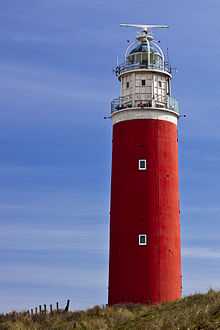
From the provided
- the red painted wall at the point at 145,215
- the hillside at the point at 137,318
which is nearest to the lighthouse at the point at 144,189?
the red painted wall at the point at 145,215

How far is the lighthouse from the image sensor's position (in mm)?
31094

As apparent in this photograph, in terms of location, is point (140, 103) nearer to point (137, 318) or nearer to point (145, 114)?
point (145, 114)

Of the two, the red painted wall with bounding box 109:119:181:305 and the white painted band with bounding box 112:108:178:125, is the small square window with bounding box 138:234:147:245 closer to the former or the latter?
the red painted wall with bounding box 109:119:181:305

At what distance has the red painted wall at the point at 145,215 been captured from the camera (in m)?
31.0

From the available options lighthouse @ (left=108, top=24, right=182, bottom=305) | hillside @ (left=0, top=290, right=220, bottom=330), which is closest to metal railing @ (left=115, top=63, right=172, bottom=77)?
lighthouse @ (left=108, top=24, right=182, bottom=305)

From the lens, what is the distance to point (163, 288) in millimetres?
31047

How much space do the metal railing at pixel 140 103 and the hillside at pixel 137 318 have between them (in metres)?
9.88

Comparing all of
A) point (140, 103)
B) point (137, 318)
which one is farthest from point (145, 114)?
point (137, 318)

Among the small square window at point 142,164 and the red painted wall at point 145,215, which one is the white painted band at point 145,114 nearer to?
the red painted wall at point 145,215

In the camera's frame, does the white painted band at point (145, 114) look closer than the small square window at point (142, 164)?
No

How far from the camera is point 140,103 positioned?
32.9m

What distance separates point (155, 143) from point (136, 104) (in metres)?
2.26

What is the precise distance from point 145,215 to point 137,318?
29.1ft

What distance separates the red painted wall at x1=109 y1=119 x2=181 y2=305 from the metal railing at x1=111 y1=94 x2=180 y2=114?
2.70ft
